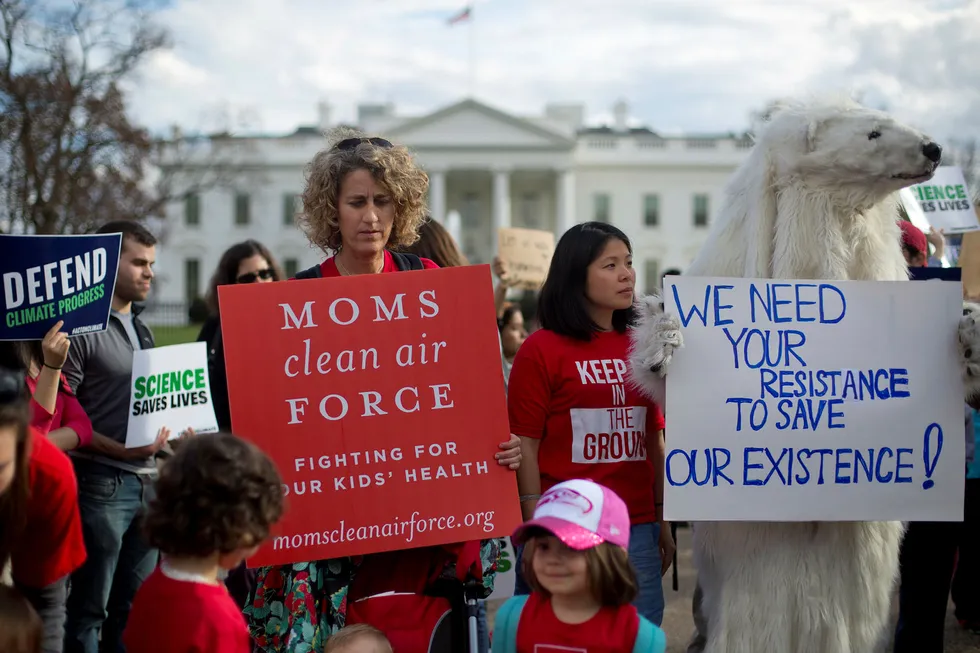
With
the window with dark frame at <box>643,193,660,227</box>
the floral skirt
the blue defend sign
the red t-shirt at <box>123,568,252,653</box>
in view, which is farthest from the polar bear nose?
the window with dark frame at <box>643,193,660,227</box>

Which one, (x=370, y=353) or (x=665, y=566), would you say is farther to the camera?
(x=665, y=566)

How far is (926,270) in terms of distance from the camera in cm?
369

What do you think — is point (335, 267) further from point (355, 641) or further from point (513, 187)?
point (513, 187)

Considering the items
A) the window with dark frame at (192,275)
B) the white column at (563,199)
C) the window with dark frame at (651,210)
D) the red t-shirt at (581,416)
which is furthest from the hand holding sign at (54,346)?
the window with dark frame at (192,275)

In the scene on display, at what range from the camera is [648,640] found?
246 cm

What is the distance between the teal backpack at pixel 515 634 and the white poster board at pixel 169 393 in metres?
2.20

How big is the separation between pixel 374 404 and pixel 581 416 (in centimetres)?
73

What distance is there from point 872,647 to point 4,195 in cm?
2177

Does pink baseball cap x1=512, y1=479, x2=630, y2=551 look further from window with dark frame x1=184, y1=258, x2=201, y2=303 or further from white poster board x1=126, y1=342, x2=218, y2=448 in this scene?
window with dark frame x1=184, y1=258, x2=201, y2=303

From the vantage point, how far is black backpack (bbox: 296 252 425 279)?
304cm

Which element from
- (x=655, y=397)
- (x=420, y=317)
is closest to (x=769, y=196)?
(x=655, y=397)

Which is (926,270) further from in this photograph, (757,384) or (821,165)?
(757,384)

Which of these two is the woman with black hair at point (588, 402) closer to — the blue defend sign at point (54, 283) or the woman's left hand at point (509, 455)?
the woman's left hand at point (509, 455)

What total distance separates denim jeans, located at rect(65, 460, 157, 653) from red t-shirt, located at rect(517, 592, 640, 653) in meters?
2.09
